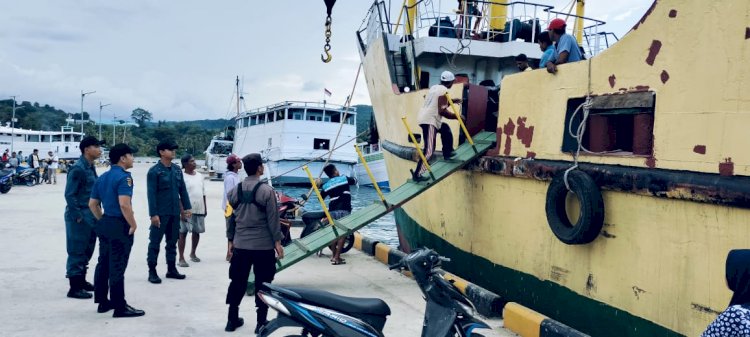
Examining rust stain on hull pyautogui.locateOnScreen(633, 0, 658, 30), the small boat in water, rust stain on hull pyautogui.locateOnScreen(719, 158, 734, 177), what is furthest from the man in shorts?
the small boat in water

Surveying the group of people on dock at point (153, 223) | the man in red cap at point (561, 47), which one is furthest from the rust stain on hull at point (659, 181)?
the group of people on dock at point (153, 223)

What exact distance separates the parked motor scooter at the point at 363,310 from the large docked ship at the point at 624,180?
1362mm

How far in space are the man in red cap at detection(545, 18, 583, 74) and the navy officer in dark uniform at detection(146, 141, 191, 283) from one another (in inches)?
158

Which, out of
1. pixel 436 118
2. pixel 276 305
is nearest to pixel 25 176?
pixel 436 118

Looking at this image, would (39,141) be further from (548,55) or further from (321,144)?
(548,55)

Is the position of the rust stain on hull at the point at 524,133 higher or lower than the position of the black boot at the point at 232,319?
higher

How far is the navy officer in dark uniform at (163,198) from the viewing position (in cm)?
670

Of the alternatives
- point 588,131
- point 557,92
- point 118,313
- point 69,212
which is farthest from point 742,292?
point 69,212

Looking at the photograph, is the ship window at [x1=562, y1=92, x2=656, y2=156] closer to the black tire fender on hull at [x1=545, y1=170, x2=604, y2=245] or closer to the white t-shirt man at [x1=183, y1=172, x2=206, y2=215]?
the black tire fender on hull at [x1=545, y1=170, x2=604, y2=245]

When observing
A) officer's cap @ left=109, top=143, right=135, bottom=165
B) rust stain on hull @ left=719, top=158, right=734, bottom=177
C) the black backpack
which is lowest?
the black backpack

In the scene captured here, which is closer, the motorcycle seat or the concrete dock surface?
the motorcycle seat

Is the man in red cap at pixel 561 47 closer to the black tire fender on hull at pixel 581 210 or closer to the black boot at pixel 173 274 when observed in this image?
the black tire fender on hull at pixel 581 210

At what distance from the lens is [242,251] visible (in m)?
5.02

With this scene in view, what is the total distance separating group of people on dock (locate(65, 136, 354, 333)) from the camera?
16.4 ft
